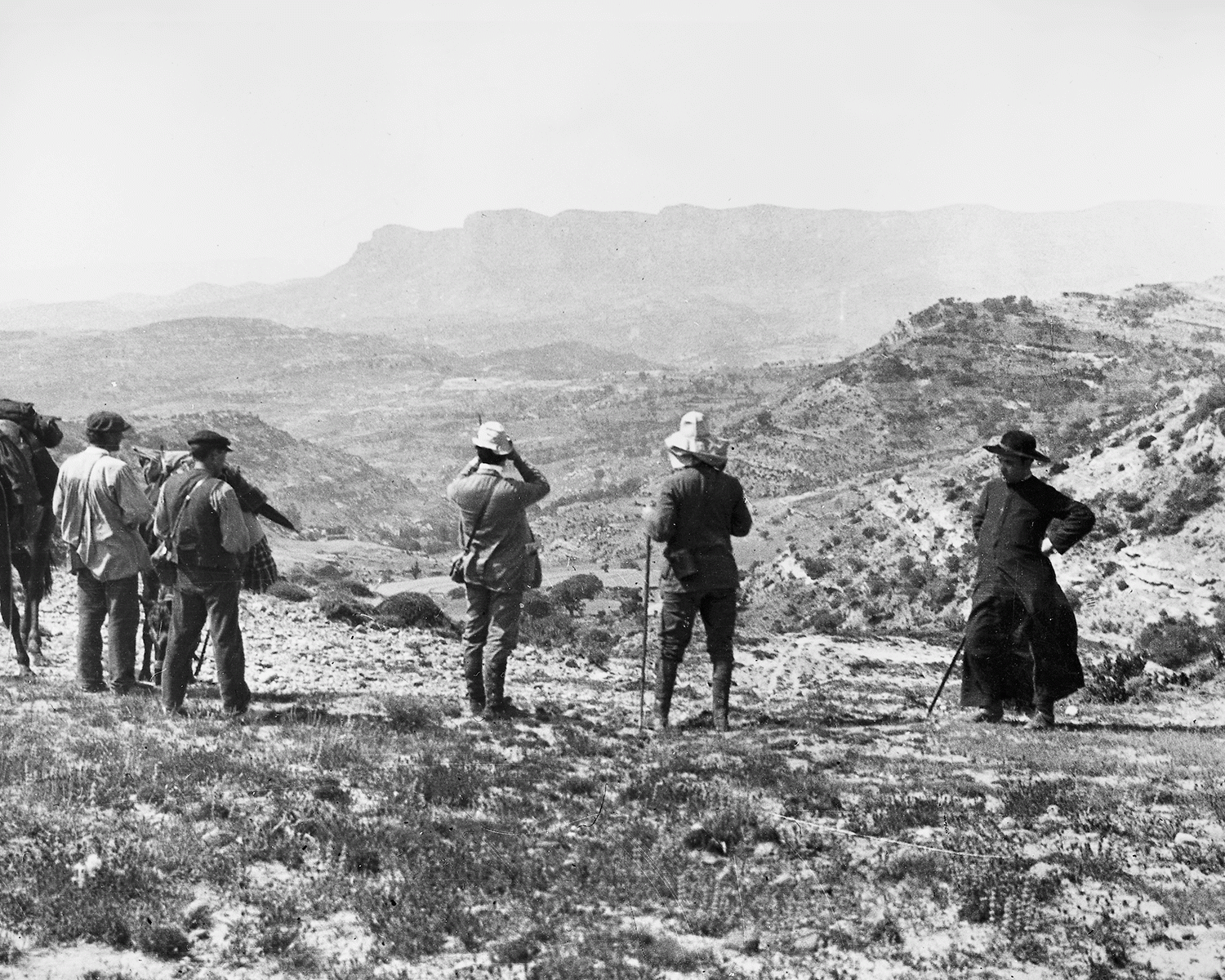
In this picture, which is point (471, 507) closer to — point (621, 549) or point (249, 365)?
point (621, 549)

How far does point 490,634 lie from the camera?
912cm

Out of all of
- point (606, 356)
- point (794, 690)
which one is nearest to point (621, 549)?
point (794, 690)

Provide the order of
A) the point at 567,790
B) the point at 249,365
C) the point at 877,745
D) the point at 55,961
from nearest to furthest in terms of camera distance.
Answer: the point at 55,961 → the point at 567,790 → the point at 877,745 → the point at 249,365

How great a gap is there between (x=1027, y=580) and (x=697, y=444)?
286 centimetres

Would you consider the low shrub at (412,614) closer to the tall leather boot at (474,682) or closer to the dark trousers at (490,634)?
the tall leather boot at (474,682)

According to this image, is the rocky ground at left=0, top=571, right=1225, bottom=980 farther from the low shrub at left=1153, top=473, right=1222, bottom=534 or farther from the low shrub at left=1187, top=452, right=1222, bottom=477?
the low shrub at left=1187, top=452, right=1222, bottom=477

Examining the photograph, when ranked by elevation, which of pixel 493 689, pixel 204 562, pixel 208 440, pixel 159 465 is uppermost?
pixel 208 440

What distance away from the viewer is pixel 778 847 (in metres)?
5.83

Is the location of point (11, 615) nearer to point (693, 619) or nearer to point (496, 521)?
point (496, 521)

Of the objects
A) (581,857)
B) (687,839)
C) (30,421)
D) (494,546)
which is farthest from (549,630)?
(581,857)

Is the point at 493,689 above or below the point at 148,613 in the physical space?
below

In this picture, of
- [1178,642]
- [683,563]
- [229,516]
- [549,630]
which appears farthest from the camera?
[549,630]

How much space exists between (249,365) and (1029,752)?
163840 millimetres

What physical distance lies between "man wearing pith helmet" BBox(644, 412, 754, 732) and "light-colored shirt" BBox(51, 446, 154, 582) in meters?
4.04
